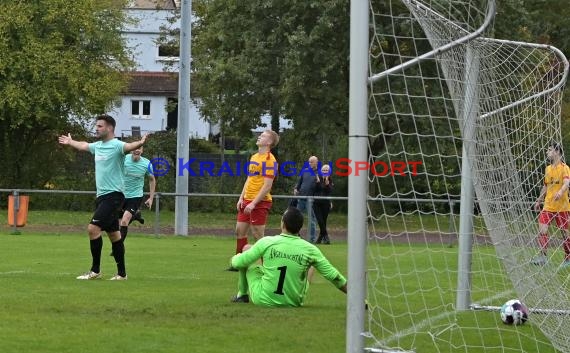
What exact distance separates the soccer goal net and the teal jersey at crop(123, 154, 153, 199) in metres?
5.67

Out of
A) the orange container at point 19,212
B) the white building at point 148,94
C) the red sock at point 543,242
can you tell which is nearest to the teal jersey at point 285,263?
the red sock at point 543,242

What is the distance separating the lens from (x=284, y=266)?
400 inches

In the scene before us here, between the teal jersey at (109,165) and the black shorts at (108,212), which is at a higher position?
the teal jersey at (109,165)

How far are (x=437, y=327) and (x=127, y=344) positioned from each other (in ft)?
9.89

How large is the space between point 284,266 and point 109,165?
3573mm

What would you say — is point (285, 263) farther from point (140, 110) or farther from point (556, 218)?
point (140, 110)

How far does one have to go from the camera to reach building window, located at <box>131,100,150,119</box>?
234 feet

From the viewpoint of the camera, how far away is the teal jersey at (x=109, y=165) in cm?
1288

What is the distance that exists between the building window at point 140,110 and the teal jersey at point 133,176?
5449 centimetres

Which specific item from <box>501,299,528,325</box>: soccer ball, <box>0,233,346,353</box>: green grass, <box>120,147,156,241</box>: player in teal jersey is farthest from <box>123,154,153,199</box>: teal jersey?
<box>501,299,528,325</box>: soccer ball

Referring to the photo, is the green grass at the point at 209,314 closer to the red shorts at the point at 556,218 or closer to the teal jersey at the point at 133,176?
the red shorts at the point at 556,218

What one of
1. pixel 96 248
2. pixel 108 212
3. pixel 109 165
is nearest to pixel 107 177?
pixel 109 165

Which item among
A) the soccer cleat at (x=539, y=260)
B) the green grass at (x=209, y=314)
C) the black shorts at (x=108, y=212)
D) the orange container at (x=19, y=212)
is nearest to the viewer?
the green grass at (x=209, y=314)

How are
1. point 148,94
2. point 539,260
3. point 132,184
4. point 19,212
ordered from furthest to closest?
1. point 148,94
2. point 19,212
3. point 132,184
4. point 539,260
